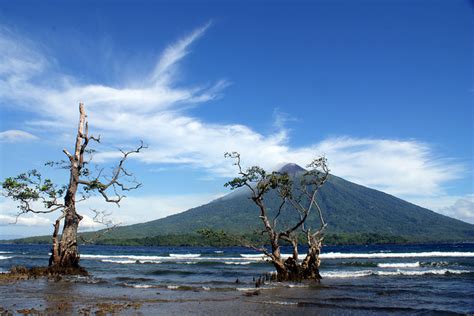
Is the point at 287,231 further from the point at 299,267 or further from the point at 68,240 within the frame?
the point at 68,240

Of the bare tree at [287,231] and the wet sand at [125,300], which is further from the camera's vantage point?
the bare tree at [287,231]

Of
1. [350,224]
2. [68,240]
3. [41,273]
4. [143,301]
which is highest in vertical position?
[350,224]

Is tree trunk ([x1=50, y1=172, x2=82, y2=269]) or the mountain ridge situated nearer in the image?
tree trunk ([x1=50, y1=172, x2=82, y2=269])

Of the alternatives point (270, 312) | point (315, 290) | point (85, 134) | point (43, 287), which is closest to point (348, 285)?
point (315, 290)

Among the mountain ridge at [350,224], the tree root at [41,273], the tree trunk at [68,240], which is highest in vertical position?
the mountain ridge at [350,224]

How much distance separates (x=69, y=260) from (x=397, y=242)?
127 meters

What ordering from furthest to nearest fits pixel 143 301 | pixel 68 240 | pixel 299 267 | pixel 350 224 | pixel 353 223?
pixel 353 223, pixel 350 224, pixel 68 240, pixel 299 267, pixel 143 301

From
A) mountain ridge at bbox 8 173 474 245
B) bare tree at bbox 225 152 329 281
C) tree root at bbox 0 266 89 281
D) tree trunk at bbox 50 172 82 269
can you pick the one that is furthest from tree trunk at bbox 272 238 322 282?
mountain ridge at bbox 8 173 474 245

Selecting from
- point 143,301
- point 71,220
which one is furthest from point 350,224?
point 143,301

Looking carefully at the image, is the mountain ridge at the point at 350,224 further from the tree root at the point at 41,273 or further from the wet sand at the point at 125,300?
the wet sand at the point at 125,300

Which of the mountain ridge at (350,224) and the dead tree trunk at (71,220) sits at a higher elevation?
the mountain ridge at (350,224)

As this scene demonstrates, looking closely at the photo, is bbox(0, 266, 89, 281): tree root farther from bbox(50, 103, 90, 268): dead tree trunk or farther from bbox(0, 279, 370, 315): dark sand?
bbox(0, 279, 370, 315): dark sand

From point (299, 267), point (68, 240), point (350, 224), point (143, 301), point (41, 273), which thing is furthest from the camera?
point (350, 224)

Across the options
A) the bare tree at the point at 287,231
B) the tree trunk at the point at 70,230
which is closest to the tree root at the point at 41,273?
the tree trunk at the point at 70,230
